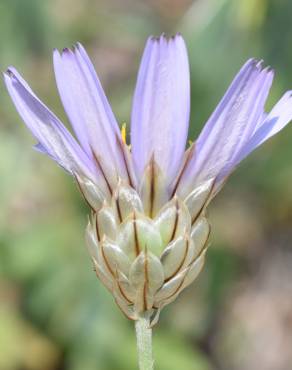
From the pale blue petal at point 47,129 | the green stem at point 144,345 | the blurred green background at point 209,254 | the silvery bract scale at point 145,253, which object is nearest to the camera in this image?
the green stem at point 144,345

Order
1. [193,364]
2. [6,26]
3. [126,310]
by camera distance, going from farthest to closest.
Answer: [6,26]
[193,364]
[126,310]

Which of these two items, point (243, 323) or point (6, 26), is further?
point (243, 323)

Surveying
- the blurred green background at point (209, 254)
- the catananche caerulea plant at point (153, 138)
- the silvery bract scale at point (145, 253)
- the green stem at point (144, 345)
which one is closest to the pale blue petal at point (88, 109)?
the catananche caerulea plant at point (153, 138)

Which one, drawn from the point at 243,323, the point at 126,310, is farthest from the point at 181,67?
the point at 243,323

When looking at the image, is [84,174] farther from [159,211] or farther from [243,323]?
[243,323]

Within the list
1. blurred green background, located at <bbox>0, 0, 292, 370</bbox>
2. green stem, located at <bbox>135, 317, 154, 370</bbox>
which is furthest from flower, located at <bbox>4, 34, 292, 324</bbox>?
blurred green background, located at <bbox>0, 0, 292, 370</bbox>

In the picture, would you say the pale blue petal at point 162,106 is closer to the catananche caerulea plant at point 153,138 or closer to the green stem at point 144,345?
the catananche caerulea plant at point 153,138

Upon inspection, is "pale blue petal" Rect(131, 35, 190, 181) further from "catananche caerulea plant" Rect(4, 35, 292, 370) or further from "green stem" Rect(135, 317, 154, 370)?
"green stem" Rect(135, 317, 154, 370)
